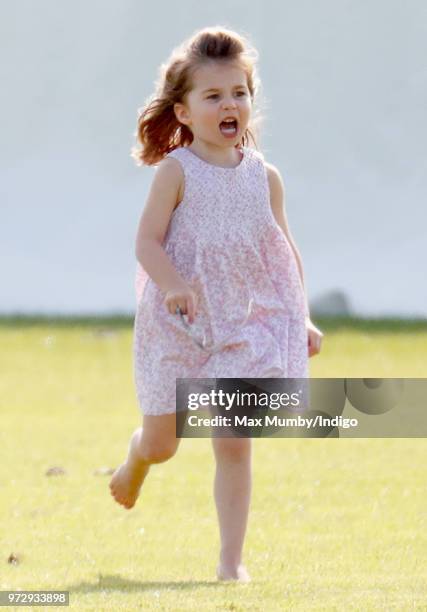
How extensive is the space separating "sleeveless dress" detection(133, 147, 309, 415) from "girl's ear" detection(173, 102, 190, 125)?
0.11 meters

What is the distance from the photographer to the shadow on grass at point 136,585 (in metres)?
4.16

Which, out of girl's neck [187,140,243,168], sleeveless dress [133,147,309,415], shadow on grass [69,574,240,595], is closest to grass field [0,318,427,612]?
shadow on grass [69,574,240,595]

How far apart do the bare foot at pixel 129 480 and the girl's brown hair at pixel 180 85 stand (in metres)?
0.88

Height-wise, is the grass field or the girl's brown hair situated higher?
the girl's brown hair

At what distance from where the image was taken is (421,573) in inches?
173

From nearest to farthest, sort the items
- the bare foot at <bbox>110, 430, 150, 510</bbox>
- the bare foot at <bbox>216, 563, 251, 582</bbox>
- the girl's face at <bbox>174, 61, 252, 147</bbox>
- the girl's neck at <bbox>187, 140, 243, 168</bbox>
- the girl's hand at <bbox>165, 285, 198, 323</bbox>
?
the girl's hand at <bbox>165, 285, 198, 323</bbox> → the bare foot at <bbox>216, 563, 251, 582</bbox> → the girl's face at <bbox>174, 61, 252, 147</bbox> → the girl's neck at <bbox>187, 140, 243, 168</bbox> → the bare foot at <bbox>110, 430, 150, 510</bbox>

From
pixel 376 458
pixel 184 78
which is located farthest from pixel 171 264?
pixel 376 458

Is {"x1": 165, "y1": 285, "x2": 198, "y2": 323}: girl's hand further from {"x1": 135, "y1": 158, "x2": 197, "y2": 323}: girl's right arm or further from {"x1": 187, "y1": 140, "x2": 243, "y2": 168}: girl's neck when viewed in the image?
{"x1": 187, "y1": 140, "x2": 243, "y2": 168}: girl's neck

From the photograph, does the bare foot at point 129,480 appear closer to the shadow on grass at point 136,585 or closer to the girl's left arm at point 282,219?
the shadow on grass at point 136,585

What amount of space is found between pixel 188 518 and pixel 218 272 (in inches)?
51.0

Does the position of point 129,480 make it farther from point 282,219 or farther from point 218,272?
point 282,219

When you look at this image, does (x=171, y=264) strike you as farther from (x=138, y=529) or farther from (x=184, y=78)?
(x=138, y=529)

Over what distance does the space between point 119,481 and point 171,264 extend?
2.69 ft

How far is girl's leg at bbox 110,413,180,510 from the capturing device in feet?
14.9
